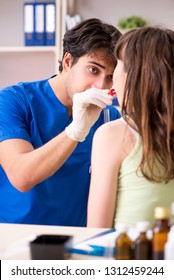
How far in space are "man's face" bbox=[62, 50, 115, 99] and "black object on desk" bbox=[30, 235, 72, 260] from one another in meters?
0.97

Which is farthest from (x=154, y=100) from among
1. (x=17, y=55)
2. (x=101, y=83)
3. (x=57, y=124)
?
(x=17, y=55)

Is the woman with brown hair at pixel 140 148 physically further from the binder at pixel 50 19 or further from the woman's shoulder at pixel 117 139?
the binder at pixel 50 19

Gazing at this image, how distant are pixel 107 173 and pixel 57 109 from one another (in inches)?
30.1

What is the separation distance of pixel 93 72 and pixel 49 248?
3.43 ft

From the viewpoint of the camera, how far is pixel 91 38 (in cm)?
187

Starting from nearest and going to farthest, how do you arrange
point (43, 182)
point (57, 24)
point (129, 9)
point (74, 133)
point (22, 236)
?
point (22, 236) → point (74, 133) → point (43, 182) → point (57, 24) → point (129, 9)

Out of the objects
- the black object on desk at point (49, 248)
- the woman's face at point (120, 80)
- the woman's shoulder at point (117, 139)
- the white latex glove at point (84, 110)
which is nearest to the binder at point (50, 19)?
the white latex glove at point (84, 110)

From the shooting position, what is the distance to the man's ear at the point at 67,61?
1969 mm

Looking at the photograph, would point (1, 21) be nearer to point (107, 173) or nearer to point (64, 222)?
point (64, 222)

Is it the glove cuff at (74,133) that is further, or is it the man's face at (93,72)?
the man's face at (93,72)

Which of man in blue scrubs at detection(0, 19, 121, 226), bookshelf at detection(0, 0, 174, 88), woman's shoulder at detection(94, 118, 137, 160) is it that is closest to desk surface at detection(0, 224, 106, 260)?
woman's shoulder at detection(94, 118, 137, 160)

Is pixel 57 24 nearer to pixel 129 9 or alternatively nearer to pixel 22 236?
pixel 129 9

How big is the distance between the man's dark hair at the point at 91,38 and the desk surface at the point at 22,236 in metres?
0.79

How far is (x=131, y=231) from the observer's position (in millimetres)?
953
